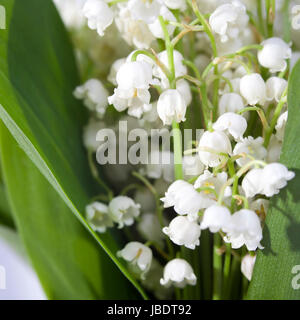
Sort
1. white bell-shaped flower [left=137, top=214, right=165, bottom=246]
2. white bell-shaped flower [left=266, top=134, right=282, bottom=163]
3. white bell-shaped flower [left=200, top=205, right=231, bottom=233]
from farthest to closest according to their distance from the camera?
white bell-shaped flower [left=137, top=214, right=165, bottom=246] < white bell-shaped flower [left=266, top=134, right=282, bottom=163] < white bell-shaped flower [left=200, top=205, right=231, bottom=233]

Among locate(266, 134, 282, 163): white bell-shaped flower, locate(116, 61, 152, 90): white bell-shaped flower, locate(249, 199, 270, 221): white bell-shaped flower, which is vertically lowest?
locate(249, 199, 270, 221): white bell-shaped flower

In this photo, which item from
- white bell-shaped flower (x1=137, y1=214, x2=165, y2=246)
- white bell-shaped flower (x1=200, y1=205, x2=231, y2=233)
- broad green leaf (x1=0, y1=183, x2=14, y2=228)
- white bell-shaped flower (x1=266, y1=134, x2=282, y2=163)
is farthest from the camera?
broad green leaf (x1=0, y1=183, x2=14, y2=228)

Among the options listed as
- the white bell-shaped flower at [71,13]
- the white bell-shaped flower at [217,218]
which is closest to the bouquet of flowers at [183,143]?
the white bell-shaped flower at [217,218]

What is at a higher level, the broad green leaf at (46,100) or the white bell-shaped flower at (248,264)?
the broad green leaf at (46,100)

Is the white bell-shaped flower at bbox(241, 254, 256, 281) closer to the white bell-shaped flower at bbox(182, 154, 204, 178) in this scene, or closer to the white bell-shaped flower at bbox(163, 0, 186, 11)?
the white bell-shaped flower at bbox(182, 154, 204, 178)

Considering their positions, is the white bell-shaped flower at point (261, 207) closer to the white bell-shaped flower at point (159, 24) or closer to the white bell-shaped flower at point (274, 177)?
the white bell-shaped flower at point (274, 177)

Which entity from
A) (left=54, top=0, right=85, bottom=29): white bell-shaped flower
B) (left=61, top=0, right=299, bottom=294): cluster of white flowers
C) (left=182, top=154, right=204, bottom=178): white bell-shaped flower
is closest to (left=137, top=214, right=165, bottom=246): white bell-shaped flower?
(left=61, top=0, right=299, bottom=294): cluster of white flowers
